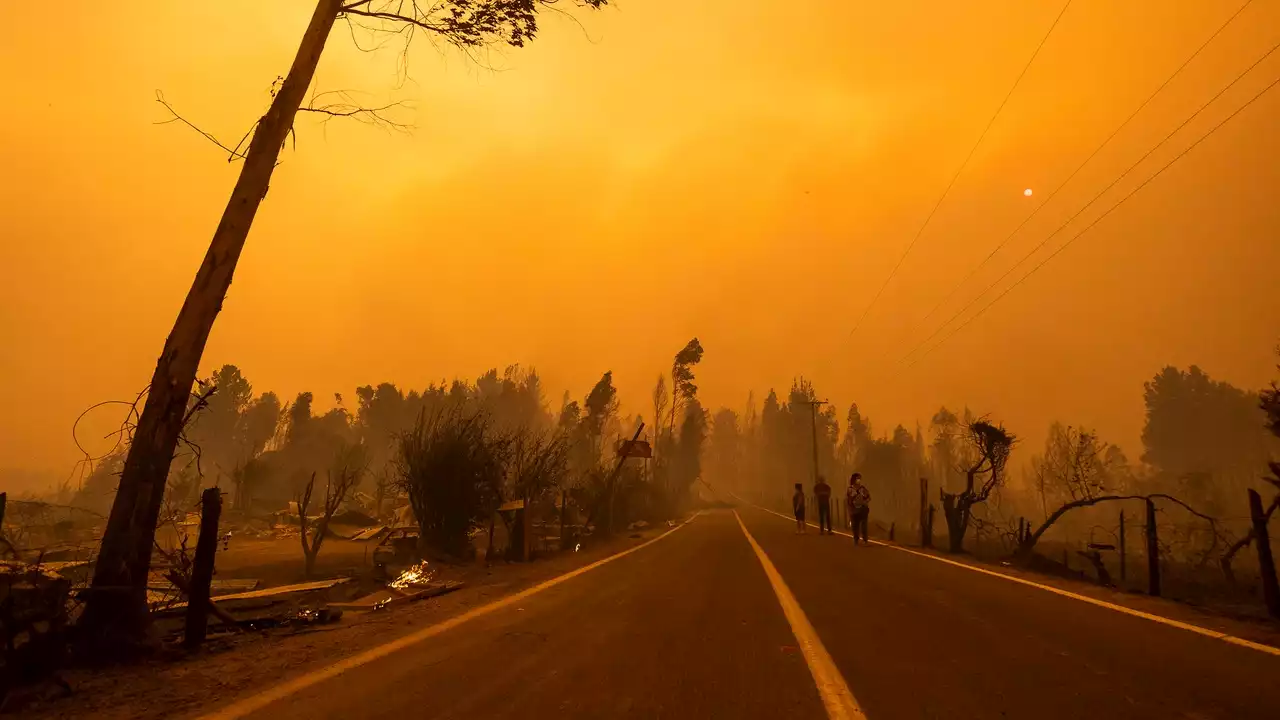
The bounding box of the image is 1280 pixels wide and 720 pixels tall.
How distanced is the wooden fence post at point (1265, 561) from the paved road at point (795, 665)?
2267 millimetres

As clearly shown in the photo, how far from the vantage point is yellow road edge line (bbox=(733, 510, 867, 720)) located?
3.26 metres

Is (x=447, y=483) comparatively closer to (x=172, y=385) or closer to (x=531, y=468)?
(x=531, y=468)

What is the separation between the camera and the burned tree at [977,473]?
17.4 m

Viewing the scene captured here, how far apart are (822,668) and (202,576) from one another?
18.4 feet

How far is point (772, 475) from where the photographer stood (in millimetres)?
126000

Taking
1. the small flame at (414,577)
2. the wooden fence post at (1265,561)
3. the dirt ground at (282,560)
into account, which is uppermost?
the wooden fence post at (1265,561)

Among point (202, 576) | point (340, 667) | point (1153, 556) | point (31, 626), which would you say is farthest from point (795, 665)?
point (1153, 556)

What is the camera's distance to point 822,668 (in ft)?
13.5

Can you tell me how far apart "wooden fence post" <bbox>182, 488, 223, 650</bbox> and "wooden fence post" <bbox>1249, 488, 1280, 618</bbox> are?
11619 mm

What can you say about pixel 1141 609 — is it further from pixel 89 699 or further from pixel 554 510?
pixel 554 510

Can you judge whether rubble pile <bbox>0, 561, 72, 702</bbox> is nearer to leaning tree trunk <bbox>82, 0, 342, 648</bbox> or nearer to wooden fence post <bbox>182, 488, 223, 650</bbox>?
leaning tree trunk <bbox>82, 0, 342, 648</bbox>

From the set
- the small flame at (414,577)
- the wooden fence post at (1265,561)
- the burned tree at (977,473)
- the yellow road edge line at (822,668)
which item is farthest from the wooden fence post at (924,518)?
the small flame at (414,577)

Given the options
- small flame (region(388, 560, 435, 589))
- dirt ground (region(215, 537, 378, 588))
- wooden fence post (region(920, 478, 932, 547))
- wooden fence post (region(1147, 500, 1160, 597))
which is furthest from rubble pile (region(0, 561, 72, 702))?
wooden fence post (region(920, 478, 932, 547))

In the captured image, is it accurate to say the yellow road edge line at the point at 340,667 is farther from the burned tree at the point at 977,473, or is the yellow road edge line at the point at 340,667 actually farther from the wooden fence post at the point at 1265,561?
the burned tree at the point at 977,473
